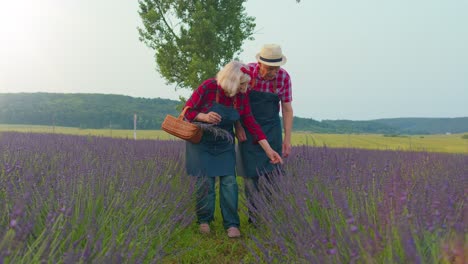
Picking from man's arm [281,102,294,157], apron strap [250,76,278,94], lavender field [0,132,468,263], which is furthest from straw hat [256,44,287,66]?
lavender field [0,132,468,263]

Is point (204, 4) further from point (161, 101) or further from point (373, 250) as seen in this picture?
point (161, 101)

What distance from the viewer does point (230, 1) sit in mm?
15633

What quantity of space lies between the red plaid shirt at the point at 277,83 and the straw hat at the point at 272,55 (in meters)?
0.26

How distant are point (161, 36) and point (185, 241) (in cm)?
1306

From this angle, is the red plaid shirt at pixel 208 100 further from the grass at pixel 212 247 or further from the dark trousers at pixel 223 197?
the grass at pixel 212 247

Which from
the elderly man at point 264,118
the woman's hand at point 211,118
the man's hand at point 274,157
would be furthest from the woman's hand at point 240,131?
the woman's hand at point 211,118

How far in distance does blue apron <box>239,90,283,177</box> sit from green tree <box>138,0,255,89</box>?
1093cm

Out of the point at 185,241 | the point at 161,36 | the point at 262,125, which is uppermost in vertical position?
the point at 161,36

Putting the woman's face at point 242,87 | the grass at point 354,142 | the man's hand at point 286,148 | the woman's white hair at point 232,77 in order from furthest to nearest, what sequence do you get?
1. the grass at point 354,142
2. the man's hand at point 286,148
3. the woman's face at point 242,87
4. the woman's white hair at point 232,77

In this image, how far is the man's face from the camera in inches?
150

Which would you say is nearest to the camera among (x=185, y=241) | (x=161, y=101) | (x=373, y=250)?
(x=373, y=250)

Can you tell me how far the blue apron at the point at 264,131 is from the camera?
4.05 meters

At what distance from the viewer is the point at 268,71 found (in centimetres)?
384

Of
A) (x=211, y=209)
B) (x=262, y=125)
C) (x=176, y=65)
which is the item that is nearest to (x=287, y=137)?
(x=262, y=125)
